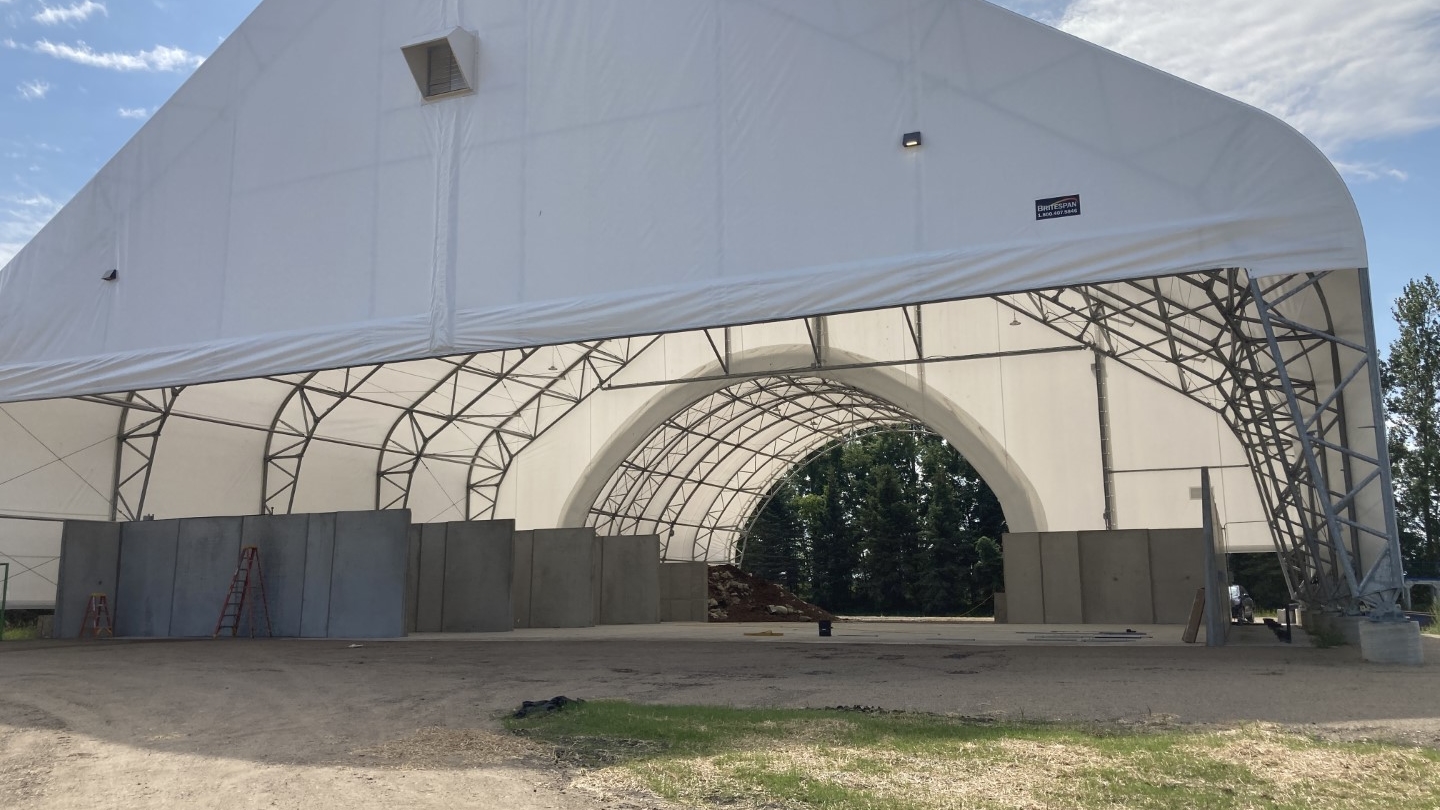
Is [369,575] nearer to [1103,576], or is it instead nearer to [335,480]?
[335,480]

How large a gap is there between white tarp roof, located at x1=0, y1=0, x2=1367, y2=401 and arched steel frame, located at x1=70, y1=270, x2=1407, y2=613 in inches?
84.4

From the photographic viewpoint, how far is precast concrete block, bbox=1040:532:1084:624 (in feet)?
97.0

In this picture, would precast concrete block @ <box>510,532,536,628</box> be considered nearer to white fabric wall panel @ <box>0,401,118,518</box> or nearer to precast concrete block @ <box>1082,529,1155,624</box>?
white fabric wall panel @ <box>0,401,118,518</box>

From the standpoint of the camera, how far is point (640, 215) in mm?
15867

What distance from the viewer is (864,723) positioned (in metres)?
8.98

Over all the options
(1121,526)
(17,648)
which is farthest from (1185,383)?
(17,648)

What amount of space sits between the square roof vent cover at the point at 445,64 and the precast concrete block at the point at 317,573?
37.9 feet

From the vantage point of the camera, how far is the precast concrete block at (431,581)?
95.0ft

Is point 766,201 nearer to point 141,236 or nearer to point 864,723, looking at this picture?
point 864,723

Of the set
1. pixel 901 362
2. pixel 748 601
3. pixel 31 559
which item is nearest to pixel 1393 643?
pixel 901 362

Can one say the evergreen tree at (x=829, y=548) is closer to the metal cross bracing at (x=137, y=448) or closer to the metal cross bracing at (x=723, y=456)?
the metal cross bracing at (x=723, y=456)

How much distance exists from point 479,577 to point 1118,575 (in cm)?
1725

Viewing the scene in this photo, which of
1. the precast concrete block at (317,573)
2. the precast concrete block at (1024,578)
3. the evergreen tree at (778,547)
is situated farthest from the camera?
the evergreen tree at (778,547)

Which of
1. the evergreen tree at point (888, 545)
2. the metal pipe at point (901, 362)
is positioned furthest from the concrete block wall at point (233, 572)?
Result: the evergreen tree at point (888, 545)
